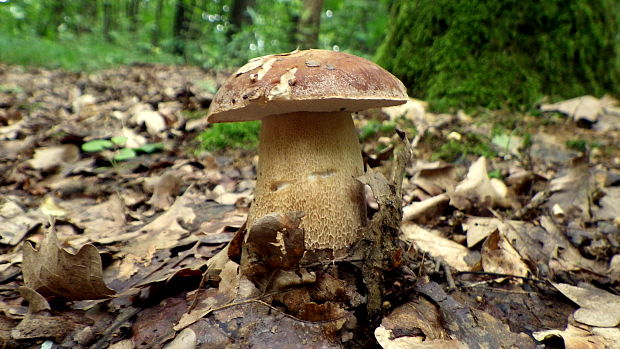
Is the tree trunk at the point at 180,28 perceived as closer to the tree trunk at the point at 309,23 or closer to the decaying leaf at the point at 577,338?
the tree trunk at the point at 309,23

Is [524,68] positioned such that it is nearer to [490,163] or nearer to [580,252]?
[490,163]

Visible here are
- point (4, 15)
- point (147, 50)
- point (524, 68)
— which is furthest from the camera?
point (4, 15)

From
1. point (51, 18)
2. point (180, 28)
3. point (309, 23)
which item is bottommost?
point (309, 23)

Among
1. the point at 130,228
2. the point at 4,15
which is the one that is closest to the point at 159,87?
the point at 130,228

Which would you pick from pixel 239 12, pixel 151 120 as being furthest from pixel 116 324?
pixel 239 12

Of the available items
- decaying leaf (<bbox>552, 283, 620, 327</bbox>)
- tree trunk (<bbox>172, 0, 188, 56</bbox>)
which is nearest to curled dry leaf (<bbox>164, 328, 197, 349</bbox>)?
decaying leaf (<bbox>552, 283, 620, 327</bbox>)

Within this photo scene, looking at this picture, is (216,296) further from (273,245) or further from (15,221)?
(15,221)
